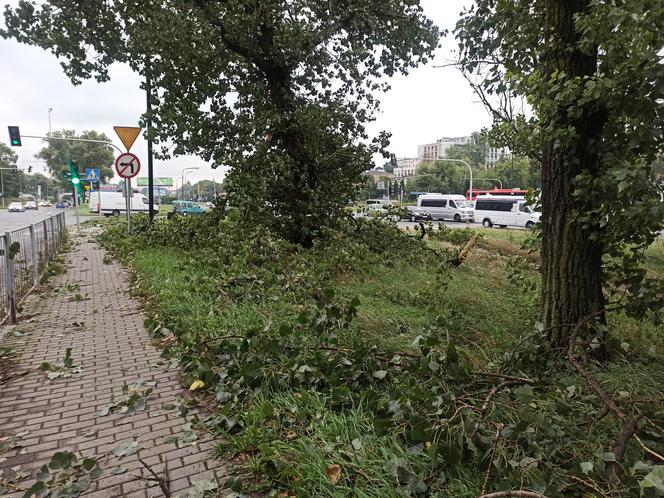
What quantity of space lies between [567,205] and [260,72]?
8.97 m

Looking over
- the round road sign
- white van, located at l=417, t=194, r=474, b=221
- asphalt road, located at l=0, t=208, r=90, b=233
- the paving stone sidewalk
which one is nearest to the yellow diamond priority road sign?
the round road sign

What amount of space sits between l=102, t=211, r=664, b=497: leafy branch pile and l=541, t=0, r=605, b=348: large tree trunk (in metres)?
0.43

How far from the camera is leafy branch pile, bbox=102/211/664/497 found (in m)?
2.27

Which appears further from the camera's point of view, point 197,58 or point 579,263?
point 197,58

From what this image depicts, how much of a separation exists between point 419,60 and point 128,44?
8.24m

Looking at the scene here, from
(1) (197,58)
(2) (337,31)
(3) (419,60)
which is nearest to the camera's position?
(1) (197,58)

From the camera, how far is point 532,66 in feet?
15.1

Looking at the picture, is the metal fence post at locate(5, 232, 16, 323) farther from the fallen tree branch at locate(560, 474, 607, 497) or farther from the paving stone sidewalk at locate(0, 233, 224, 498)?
the fallen tree branch at locate(560, 474, 607, 497)

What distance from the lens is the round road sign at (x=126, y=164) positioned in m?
13.6

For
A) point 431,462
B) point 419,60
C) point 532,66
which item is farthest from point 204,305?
point 419,60

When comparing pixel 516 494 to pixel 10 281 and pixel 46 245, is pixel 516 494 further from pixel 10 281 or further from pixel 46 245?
pixel 46 245

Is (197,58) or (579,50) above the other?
(197,58)

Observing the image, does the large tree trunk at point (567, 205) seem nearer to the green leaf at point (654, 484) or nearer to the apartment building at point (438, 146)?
the green leaf at point (654, 484)

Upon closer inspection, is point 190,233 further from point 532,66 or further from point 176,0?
point 532,66
